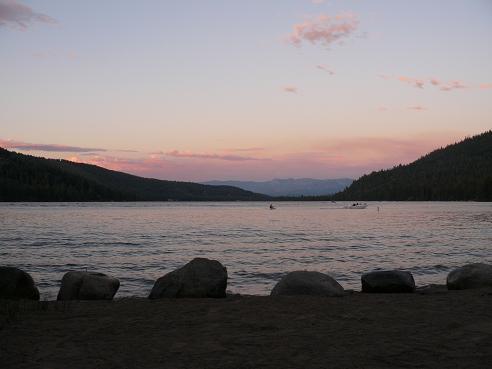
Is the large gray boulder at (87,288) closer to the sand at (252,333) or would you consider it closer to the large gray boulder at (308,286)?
the sand at (252,333)

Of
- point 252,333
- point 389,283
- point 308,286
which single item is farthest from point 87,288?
point 389,283

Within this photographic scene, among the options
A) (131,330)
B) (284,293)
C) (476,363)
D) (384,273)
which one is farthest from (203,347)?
(384,273)

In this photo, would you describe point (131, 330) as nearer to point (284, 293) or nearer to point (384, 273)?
point (284, 293)

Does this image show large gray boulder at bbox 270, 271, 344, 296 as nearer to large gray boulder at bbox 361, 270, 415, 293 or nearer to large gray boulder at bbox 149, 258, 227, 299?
large gray boulder at bbox 361, 270, 415, 293

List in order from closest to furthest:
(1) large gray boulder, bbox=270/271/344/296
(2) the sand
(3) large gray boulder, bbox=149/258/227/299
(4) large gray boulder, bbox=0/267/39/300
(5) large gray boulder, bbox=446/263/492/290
A: (2) the sand → (3) large gray boulder, bbox=149/258/227/299 → (4) large gray boulder, bbox=0/267/39/300 → (1) large gray boulder, bbox=270/271/344/296 → (5) large gray boulder, bbox=446/263/492/290

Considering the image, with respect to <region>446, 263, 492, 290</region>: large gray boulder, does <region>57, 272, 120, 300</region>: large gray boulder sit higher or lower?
lower

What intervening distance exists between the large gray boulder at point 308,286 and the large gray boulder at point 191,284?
1917 millimetres

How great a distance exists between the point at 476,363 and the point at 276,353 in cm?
339

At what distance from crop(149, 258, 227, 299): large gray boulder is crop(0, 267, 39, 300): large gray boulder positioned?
4.05 metres

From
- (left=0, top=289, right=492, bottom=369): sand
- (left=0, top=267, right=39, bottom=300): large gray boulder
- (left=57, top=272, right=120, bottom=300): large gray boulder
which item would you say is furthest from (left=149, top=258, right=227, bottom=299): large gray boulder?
(left=0, top=267, right=39, bottom=300): large gray boulder

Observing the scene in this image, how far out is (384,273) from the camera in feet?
58.7

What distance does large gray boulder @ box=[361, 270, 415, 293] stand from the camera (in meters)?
17.4

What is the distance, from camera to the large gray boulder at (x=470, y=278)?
58.9ft

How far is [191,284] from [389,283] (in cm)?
697
